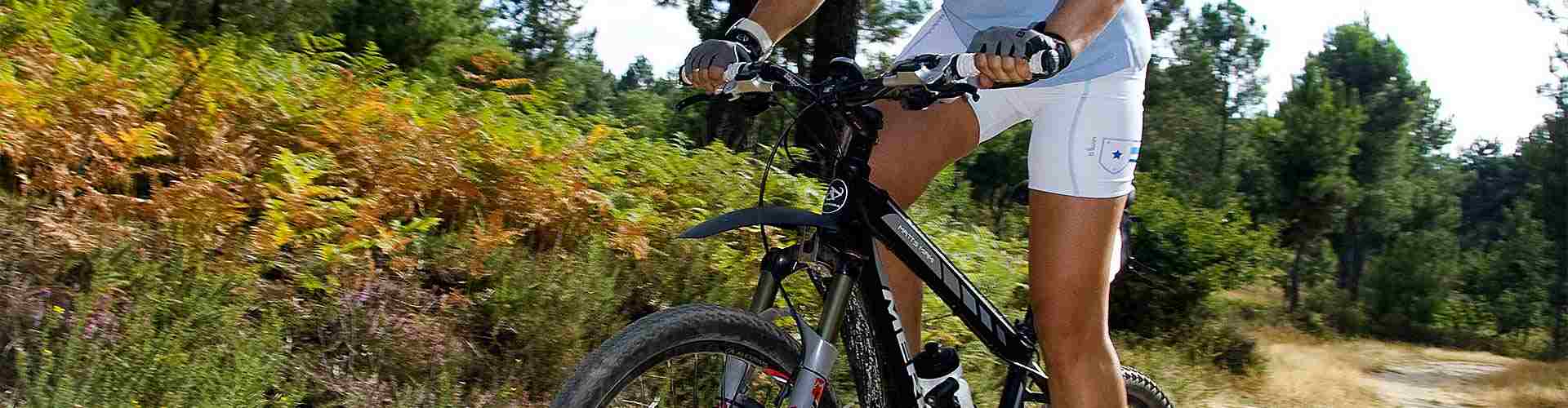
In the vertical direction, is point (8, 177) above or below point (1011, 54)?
below

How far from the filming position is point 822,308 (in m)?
2.49

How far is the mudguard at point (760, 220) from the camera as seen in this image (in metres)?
2.22

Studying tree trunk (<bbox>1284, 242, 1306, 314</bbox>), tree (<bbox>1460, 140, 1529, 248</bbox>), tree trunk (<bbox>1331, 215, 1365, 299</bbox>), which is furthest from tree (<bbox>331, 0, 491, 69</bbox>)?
tree (<bbox>1460, 140, 1529, 248</bbox>)

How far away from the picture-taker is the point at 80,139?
14.3ft

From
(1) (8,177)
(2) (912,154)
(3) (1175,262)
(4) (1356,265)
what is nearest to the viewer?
(2) (912,154)

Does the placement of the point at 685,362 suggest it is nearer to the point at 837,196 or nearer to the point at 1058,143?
the point at 837,196

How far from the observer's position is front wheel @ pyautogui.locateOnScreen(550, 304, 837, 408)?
2.12 metres

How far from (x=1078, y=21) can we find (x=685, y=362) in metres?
1.00

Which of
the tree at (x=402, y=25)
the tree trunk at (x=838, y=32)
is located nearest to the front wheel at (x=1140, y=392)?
the tree trunk at (x=838, y=32)

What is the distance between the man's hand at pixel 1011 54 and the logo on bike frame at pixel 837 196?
15.6 inches

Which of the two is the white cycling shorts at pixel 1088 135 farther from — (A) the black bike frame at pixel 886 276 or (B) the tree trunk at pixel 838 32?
(B) the tree trunk at pixel 838 32

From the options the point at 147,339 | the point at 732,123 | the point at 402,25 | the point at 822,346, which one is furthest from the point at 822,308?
the point at 402,25

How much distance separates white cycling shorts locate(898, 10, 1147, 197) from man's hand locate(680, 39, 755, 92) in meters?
0.37

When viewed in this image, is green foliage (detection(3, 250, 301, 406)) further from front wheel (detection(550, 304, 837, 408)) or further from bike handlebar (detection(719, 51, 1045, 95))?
bike handlebar (detection(719, 51, 1045, 95))
